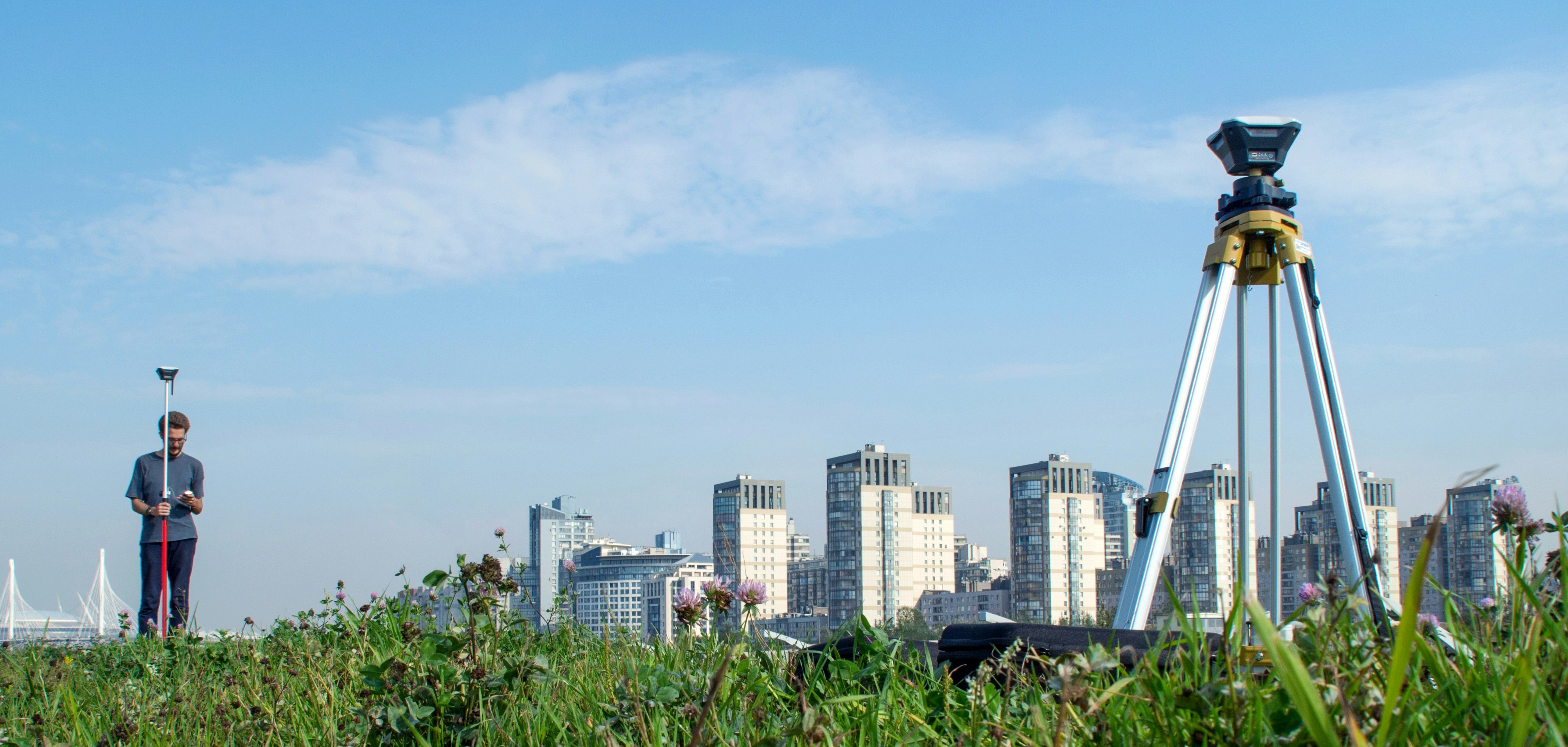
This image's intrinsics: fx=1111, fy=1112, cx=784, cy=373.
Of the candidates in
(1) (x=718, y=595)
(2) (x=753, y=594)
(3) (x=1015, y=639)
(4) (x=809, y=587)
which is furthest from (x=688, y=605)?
(4) (x=809, y=587)

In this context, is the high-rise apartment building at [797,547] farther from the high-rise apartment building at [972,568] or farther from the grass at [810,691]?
the grass at [810,691]

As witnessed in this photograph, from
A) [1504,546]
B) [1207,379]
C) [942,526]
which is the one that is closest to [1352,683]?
[1504,546]

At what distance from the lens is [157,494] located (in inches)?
238

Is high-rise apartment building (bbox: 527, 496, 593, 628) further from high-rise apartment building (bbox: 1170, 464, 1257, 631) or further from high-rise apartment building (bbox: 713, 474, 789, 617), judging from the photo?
high-rise apartment building (bbox: 1170, 464, 1257, 631)

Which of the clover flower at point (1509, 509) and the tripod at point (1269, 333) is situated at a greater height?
the tripod at point (1269, 333)

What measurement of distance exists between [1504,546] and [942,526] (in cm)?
9076

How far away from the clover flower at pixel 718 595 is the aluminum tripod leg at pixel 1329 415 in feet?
5.91

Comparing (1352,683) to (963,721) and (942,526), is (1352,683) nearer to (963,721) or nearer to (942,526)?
(963,721)

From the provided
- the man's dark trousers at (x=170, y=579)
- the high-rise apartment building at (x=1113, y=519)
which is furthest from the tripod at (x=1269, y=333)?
the high-rise apartment building at (x=1113, y=519)

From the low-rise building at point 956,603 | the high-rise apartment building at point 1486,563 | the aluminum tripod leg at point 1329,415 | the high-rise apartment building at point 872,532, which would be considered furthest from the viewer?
the high-rise apartment building at point 872,532

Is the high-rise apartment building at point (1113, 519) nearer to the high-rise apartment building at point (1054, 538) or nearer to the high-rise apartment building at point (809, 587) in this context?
the high-rise apartment building at point (1054, 538)

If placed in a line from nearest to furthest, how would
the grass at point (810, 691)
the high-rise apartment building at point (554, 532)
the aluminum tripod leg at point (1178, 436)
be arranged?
the grass at point (810, 691)
the aluminum tripod leg at point (1178, 436)
the high-rise apartment building at point (554, 532)

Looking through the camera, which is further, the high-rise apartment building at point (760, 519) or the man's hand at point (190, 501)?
the high-rise apartment building at point (760, 519)

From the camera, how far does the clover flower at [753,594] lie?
7.71 feet
